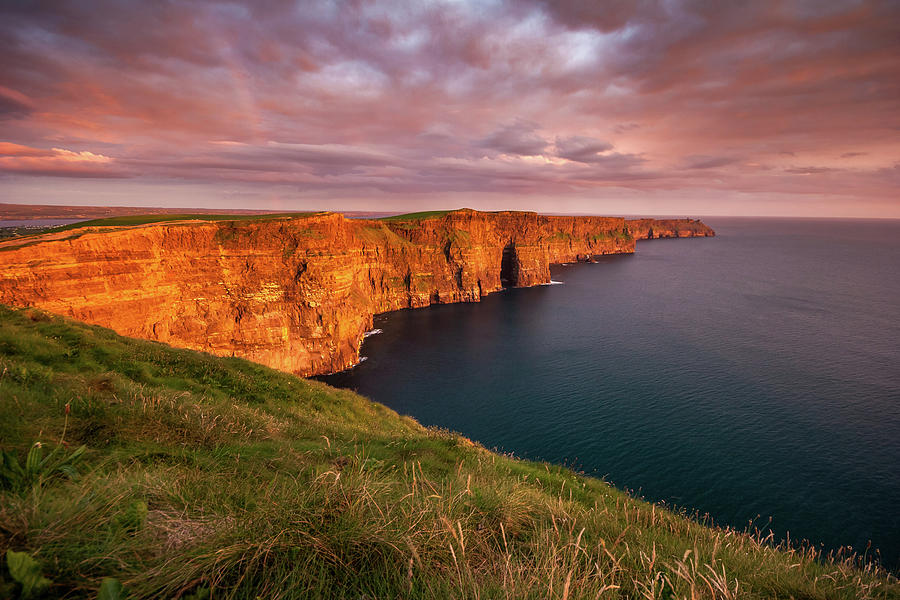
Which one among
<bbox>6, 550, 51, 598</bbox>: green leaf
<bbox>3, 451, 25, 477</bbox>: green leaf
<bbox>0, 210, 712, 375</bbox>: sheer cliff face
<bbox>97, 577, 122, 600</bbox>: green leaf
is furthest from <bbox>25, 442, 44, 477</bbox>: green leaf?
<bbox>0, 210, 712, 375</bbox>: sheer cliff face

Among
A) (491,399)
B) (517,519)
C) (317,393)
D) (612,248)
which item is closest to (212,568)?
(517,519)

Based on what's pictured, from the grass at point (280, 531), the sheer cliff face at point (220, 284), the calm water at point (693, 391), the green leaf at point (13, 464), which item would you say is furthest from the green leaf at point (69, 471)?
the sheer cliff face at point (220, 284)

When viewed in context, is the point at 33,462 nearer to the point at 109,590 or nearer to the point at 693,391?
the point at 109,590

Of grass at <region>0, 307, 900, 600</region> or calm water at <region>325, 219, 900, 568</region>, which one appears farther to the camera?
calm water at <region>325, 219, 900, 568</region>

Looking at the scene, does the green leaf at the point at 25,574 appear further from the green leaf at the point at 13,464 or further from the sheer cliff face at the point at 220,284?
the sheer cliff face at the point at 220,284

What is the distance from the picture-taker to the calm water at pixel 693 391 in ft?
86.4

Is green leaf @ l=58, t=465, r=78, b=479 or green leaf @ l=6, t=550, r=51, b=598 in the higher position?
green leaf @ l=6, t=550, r=51, b=598

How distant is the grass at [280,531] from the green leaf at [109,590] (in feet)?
0.24

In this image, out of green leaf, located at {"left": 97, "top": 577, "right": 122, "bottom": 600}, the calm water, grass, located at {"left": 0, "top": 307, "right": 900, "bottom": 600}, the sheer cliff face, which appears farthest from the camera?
the sheer cliff face

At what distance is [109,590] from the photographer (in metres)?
2.06

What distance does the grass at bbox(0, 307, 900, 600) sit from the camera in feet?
8.02

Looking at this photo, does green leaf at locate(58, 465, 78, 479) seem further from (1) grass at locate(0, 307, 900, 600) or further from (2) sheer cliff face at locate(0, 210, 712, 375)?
(2) sheer cliff face at locate(0, 210, 712, 375)

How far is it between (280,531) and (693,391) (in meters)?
48.1

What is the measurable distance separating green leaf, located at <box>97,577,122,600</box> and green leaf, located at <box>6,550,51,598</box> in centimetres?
26
